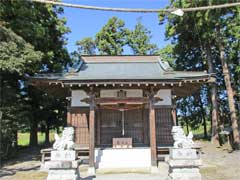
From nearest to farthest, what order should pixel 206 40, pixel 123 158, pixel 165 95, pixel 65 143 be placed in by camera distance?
pixel 65 143 < pixel 123 158 < pixel 165 95 < pixel 206 40

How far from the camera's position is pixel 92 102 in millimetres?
10516

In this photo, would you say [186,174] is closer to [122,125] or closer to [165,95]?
[165,95]

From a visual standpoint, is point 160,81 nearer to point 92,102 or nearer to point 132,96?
point 132,96

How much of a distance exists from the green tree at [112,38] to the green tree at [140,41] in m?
0.78

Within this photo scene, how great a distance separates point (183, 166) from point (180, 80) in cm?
383

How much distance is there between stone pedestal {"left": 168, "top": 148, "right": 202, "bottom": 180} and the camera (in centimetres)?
743

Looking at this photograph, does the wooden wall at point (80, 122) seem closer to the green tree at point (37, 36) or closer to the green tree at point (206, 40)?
the green tree at point (37, 36)

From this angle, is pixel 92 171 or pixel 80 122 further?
pixel 80 122

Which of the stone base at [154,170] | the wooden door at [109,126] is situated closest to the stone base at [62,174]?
the stone base at [154,170]

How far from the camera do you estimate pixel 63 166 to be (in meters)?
7.27

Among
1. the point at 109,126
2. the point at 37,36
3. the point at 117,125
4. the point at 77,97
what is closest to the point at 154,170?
the point at 117,125

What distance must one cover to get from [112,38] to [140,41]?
9.99ft

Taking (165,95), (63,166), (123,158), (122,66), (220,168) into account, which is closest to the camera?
(63,166)

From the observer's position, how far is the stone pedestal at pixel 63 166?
7273mm
